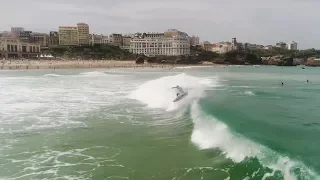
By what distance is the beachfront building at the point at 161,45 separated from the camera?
16000 centimetres

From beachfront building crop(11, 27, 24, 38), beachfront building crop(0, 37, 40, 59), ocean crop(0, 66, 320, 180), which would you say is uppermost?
beachfront building crop(11, 27, 24, 38)

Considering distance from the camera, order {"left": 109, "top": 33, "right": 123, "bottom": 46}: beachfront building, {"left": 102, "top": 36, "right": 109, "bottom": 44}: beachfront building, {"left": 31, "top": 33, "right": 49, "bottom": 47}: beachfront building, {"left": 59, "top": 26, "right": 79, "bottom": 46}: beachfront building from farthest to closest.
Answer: {"left": 109, "top": 33, "right": 123, "bottom": 46}: beachfront building, {"left": 102, "top": 36, "right": 109, "bottom": 44}: beachfront building, {"left": 59, "top": 26, "right": 79, "bottom": 46}: beachfront building, {"left": 31, "top": 33, "right": 49, "bottom": 47}: beachfront building

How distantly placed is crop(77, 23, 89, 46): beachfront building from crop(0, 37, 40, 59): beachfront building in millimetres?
38672

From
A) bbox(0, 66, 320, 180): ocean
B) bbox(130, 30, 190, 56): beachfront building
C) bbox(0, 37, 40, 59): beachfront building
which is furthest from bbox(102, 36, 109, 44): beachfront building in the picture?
bbox(0, 66, 320, 180): ocean

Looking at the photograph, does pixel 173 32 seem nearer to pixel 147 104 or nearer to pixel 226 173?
pixel 147 104

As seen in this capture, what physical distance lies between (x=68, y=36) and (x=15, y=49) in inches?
1793

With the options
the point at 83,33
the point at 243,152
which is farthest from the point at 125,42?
the point at 243,152

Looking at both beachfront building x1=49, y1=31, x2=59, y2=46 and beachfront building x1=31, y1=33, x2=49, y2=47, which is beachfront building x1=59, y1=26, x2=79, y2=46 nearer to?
beachfront building x1=31, y1=33, x2=49, y2=47

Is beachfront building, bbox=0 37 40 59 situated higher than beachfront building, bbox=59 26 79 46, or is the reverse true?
beachfront building, bbox=59 26 79 46

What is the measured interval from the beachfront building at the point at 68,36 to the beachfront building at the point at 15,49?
35456 mm

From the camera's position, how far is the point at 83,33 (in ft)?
534

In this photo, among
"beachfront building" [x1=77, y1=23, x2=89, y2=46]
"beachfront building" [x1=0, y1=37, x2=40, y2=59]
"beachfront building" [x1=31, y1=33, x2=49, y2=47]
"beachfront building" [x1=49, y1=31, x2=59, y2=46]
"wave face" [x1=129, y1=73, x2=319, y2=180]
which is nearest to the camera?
"wave face" [x1=129, y1=73, x2=319, y2=180]

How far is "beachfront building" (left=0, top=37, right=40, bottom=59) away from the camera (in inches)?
4400

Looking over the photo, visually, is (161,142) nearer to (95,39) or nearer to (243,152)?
(243,152)
